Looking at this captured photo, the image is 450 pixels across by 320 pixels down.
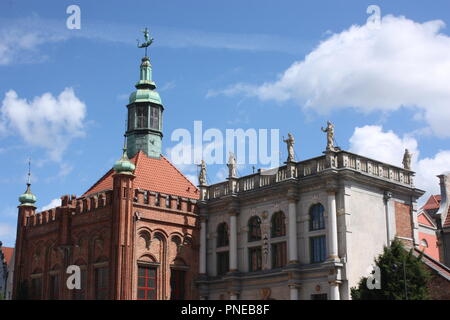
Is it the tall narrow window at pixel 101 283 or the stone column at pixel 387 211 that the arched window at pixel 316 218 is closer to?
the stone column at pixel 387 211

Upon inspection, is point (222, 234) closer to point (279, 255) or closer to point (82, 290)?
point (279, 255)

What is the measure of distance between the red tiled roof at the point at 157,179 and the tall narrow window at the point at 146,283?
657cm

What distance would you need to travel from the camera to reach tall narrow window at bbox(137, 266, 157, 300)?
45.6m

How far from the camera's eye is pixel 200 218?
49875 mm

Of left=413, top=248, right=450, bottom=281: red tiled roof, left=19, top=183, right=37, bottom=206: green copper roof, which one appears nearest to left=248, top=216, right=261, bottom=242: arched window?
left=413, top=248, right=450, bottom=281: red tiled roof

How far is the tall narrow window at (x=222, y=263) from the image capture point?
4794cm

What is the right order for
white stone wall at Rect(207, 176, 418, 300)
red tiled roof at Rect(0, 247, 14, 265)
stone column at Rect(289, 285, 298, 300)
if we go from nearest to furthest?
white stone wall at Rect(207, 176, 418, 300), stone column at Rect(289, 285, 298, 300), red tiled roof at Rect(0, 247, 14, 265)

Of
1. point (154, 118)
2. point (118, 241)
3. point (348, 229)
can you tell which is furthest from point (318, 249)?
point (154, 118)

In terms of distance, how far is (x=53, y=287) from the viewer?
168 feet

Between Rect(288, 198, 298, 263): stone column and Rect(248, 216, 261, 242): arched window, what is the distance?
356cm

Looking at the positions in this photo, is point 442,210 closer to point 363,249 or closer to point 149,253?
point 363,249

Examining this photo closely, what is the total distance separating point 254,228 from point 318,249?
6077 mm

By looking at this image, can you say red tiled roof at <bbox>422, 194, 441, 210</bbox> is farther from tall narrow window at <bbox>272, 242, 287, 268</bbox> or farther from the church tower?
the church tower
